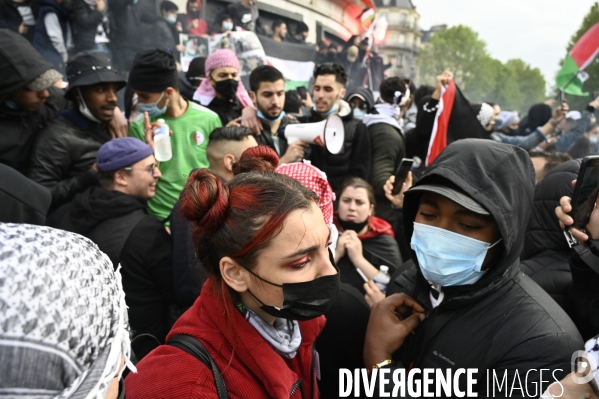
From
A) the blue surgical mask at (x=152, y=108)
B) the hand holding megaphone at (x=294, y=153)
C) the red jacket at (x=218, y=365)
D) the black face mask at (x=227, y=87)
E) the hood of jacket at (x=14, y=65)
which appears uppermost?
the hood of jacket at (x=14, y=65)

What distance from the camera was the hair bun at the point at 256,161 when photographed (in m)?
2.20

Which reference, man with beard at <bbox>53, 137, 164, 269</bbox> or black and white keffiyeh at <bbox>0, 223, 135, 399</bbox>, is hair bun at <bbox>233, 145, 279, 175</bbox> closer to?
man with beard at <bbox>53, 137, 164, 269</bbox>

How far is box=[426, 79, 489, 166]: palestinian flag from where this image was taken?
4430 millimetres

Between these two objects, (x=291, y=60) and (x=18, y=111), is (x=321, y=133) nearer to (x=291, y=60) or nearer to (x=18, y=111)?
(x=18, y=111)

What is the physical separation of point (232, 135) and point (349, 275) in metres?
1.36

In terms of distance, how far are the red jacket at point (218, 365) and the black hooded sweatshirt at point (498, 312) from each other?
59 cm

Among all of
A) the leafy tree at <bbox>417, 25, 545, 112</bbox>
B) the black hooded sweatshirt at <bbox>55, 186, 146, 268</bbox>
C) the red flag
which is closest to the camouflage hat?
the black hooded sweatshirt at <bbox>55, 186, 146, 268</bbox>

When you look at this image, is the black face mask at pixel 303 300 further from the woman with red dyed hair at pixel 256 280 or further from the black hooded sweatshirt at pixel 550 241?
the black hooded sweatshirt at pixel 550 241

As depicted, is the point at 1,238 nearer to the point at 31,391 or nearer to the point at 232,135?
the point at 31,391

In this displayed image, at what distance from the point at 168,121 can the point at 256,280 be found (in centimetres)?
A: 257

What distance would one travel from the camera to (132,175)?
9.53 feet

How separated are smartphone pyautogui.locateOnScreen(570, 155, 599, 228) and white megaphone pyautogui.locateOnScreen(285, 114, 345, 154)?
2.02 metres

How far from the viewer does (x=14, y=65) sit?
2.80 metres

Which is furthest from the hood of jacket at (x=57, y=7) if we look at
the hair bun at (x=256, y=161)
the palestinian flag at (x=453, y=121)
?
the palestinian flag at (x=453, y=121)
